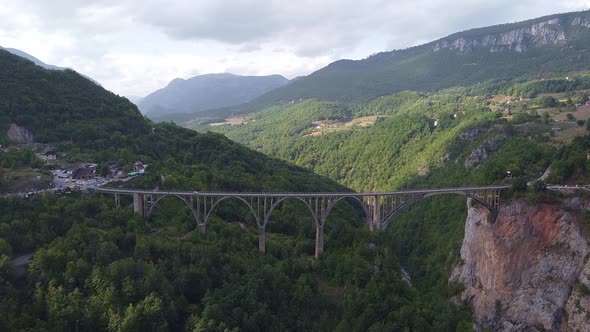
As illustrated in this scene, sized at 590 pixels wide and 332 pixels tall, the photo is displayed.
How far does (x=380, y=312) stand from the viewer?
32.1 meters

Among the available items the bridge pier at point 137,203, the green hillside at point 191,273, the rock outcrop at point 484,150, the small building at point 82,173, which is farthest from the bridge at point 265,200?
the rock outcrop at point 484,150

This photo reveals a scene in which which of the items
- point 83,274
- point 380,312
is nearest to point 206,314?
point 83,274

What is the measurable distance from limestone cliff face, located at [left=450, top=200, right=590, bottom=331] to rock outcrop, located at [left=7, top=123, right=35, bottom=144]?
53831mm

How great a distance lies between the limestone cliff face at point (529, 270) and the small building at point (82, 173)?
40371 millimetres

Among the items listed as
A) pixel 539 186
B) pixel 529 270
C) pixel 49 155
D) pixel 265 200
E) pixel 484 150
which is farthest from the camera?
pixel 484 150

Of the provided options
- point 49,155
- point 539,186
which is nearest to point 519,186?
point 539,186

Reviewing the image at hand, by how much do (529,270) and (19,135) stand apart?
193 feet

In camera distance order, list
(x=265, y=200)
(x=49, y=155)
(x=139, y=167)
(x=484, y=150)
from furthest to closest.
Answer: (x=484, y=150) → (x=49, y=155) → (x=139, y=167) → (x=265, y=200)

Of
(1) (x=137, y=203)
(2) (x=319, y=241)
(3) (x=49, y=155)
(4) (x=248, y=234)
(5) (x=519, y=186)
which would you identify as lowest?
(2) (x=319, y=241)

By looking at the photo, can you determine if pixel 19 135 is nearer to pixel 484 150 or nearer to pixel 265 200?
pixel 265 200

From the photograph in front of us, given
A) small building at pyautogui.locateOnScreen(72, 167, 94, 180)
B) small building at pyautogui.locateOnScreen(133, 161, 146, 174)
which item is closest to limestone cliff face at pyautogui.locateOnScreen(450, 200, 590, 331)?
small building at pyautogui.locateOnScreen(133, 161, 146, 174)

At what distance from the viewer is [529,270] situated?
38.2 meters

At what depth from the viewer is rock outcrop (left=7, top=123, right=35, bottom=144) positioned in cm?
5408

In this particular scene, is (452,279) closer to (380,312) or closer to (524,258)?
(524,258)
